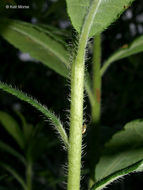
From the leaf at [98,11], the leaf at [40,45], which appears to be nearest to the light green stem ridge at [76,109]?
the leaf at [98,11]

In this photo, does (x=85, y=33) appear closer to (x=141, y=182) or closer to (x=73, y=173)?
(x=73, y=173)

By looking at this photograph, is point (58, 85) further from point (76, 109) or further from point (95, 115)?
point (76, 109)

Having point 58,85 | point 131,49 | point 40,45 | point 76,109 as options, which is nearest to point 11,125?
point 40,45

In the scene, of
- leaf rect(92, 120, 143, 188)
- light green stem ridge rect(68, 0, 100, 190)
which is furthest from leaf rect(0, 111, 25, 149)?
light green stem ridge rect(68, 0, 100, 190)

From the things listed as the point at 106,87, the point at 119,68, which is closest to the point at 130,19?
the point at 119,68

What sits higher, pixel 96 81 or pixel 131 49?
pixel 131 49

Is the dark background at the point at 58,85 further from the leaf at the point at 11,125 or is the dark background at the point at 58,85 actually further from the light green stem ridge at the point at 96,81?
the light green stem ridge at the point at 96,81
